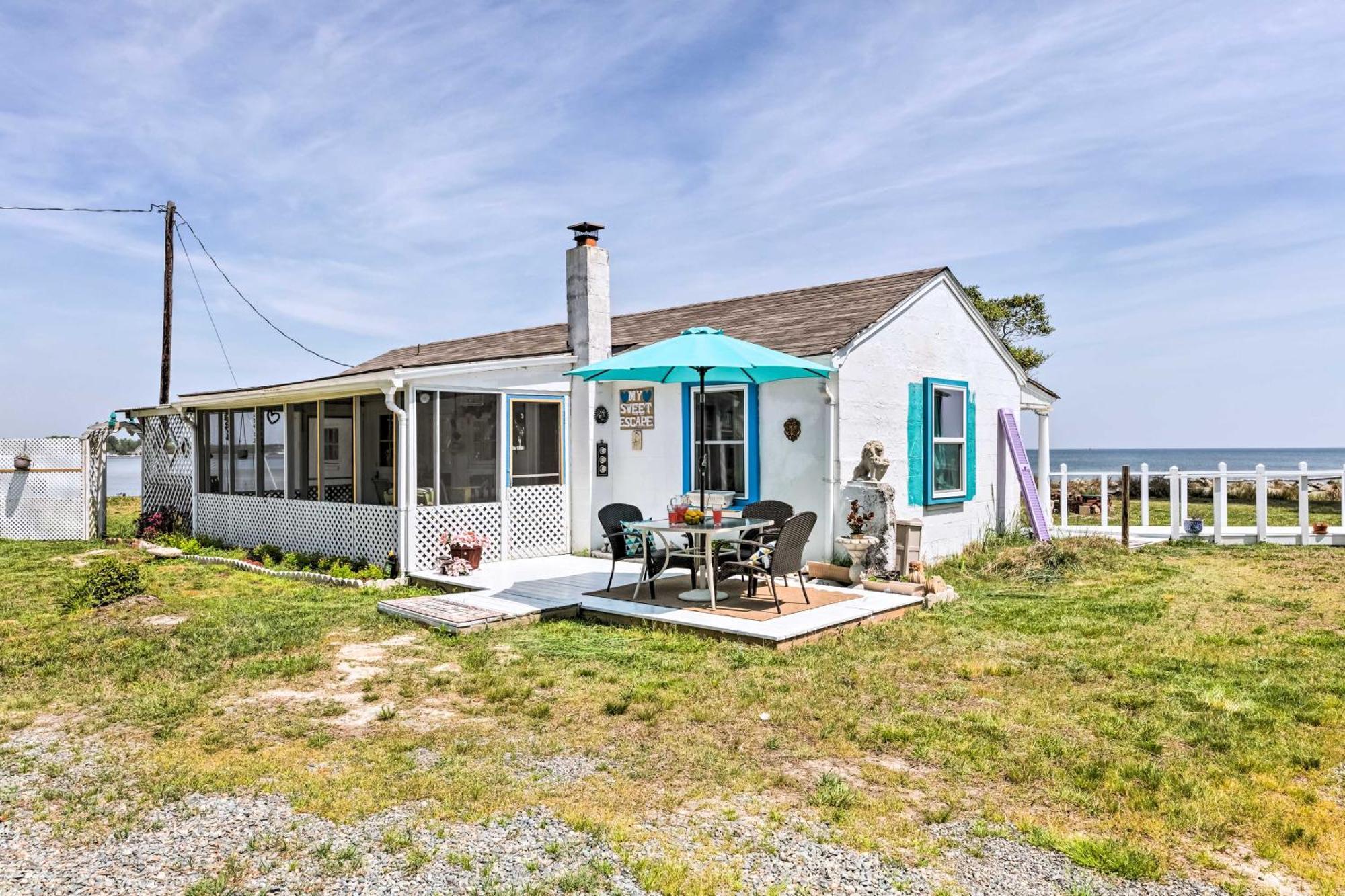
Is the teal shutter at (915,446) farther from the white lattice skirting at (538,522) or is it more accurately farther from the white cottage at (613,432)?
the white lattice skirting at (538,522)

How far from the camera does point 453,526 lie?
32.1 ft

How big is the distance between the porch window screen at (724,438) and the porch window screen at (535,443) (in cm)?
194

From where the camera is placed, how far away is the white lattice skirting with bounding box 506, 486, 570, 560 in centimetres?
1030

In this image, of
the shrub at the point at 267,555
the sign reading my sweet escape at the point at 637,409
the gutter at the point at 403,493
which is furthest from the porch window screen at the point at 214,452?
the sign reading my sweet escape at the point at 637,409

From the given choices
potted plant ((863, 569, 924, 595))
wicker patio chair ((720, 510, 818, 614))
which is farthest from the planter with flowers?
potted plant ((863, 569, 924, 595))

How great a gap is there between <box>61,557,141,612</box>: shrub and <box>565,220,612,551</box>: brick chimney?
16.3 ft

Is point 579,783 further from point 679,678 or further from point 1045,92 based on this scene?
point 1045,92

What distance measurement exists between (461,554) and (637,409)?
2.93 m

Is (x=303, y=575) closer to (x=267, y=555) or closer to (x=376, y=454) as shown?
(x=267, y=555)

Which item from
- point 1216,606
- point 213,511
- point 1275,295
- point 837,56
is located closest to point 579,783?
point 1216,606

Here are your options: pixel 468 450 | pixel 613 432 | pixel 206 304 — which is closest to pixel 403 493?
pixel 468 450

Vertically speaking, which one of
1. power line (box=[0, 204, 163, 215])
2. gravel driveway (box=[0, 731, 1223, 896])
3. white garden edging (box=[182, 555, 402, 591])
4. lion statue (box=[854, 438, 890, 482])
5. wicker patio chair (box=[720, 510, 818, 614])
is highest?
power line (box=[0, 204, 163, 215])

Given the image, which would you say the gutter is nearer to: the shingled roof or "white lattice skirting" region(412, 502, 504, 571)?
"white lattice skirting" region(412, 502, 504, 571)

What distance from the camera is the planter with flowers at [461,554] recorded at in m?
9.25
